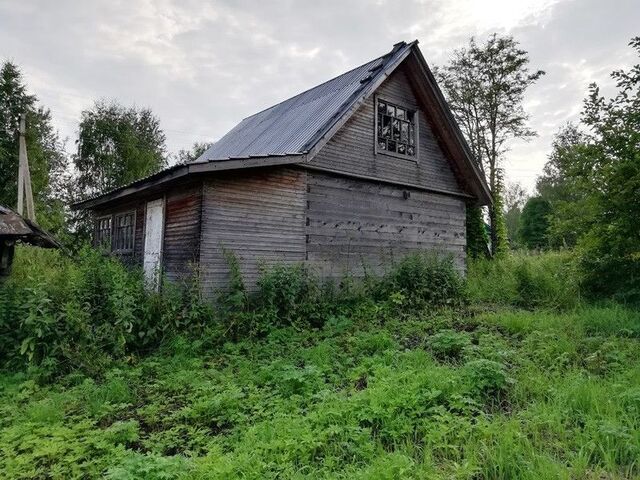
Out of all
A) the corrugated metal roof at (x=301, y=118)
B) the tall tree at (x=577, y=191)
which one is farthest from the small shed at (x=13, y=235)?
the tall tree at (x=577, y=191)

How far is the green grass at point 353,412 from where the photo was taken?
9.47 ft

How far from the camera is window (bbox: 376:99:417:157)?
11.0 m

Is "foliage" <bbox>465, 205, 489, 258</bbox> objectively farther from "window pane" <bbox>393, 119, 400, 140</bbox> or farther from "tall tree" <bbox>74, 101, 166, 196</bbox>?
"tall tree" <bbox>74, 101, 166, 196</bbox>

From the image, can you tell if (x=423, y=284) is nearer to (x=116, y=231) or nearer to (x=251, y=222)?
(x=251, y=222)

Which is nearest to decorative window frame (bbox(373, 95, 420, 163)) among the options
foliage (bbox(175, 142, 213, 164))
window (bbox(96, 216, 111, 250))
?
window (bbox(96, 216, 111, 250))

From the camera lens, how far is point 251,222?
28.2ft

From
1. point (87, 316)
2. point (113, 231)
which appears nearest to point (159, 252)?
point (113, 231)

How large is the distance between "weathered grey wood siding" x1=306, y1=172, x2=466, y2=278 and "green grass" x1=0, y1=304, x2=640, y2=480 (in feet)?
13.1

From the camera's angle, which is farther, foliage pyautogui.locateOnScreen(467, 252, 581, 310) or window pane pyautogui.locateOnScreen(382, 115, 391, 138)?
window pane pyautogui.locateOnScreen(382, 115, 391, 138)

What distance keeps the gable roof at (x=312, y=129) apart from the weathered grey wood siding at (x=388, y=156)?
1.46 ft

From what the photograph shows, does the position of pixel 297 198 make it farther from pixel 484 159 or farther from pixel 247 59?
pixel 484 159

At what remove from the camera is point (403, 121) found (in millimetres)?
11484

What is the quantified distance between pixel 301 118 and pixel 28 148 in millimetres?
18616

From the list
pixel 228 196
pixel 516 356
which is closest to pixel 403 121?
pixel 228 196
